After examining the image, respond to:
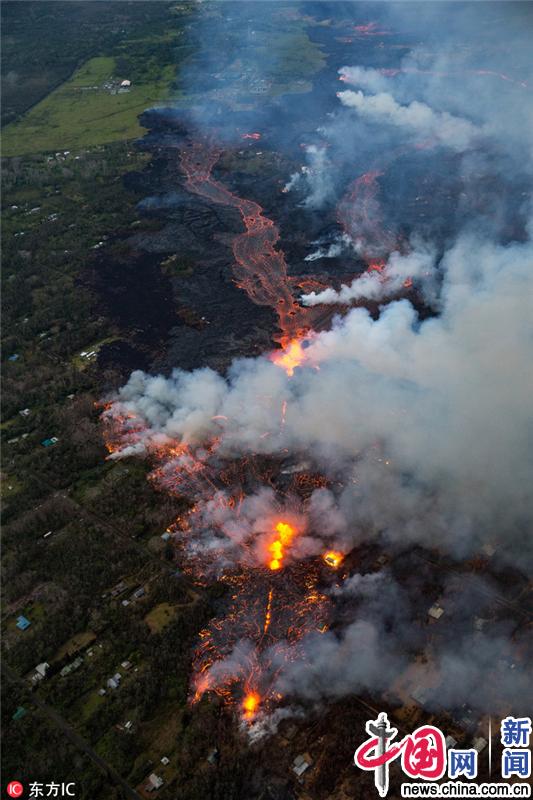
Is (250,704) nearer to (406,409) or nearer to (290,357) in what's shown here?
(406,409)

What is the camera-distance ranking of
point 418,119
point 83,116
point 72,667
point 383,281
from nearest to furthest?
point 72,667, point 383,281, point 418,119, point 83,116

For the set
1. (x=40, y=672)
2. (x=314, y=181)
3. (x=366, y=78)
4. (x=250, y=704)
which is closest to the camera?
(x=250, y=704)

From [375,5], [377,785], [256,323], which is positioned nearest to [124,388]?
[256,323]

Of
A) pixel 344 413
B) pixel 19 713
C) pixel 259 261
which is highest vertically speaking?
pixel 344 413

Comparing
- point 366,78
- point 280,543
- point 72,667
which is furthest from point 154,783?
point 366,78

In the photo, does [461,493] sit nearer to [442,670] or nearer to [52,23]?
[442,670]

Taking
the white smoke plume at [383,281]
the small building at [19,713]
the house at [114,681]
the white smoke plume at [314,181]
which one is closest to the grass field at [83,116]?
the white smoke plume at [314,181]

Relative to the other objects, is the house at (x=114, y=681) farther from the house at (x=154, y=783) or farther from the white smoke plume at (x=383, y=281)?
the white smoke plume at (x=383, y=281)
